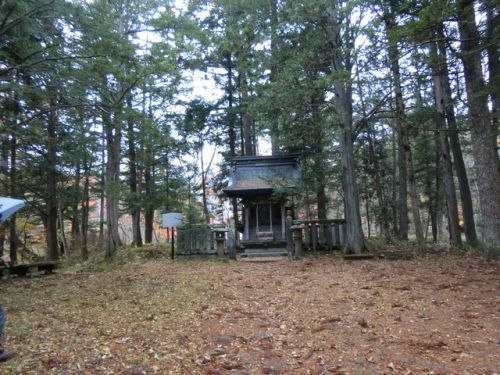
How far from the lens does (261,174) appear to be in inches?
650

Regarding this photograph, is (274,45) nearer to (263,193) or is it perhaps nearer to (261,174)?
(263,193)

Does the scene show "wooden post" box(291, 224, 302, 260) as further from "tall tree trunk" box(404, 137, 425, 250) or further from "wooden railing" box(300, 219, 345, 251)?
"tall tree trunk" box(404, 137, 425, 250)

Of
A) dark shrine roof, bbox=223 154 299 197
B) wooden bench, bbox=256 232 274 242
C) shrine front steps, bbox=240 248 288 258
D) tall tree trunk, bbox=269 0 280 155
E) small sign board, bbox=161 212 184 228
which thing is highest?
tall tree trunk, bbox=269 0 280 155

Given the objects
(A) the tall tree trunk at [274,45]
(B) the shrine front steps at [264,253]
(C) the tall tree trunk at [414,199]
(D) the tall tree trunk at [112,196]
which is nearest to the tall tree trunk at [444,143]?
(C) the tall tree trunk at [414,199]

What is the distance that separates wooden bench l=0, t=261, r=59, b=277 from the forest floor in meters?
1.50

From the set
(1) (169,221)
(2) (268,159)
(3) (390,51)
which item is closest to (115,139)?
(1) (169,221)

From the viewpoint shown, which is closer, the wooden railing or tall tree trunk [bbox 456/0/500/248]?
tall tree trunk [bbox 456/0/500/248]

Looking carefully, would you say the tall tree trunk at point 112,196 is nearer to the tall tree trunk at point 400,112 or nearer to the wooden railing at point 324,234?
the wooden railing at point 324,234

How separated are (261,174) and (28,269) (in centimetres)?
979

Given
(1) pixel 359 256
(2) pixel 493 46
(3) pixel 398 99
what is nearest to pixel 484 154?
(2) pixel 493 46

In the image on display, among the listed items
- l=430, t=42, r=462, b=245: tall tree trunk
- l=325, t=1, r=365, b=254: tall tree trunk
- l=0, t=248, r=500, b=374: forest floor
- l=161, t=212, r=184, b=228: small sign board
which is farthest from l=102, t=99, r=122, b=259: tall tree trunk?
l=430, t=42, r=462, b=245: tall tree trunk

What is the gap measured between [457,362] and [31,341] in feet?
15.5

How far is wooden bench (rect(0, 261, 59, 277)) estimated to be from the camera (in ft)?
31.8

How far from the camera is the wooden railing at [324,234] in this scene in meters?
12.9
